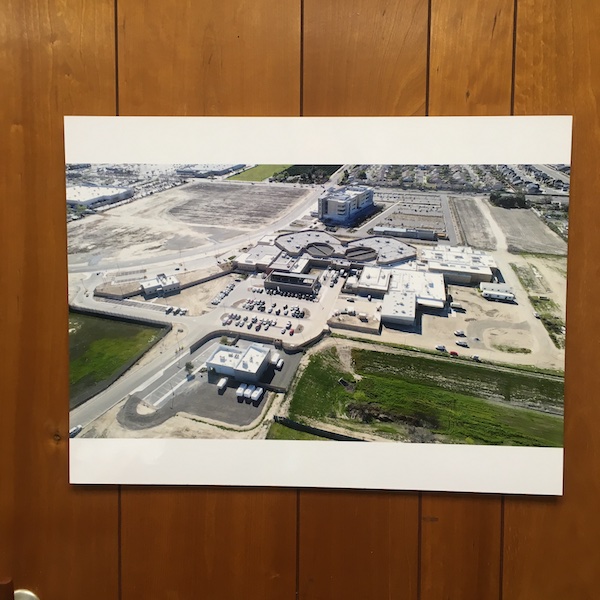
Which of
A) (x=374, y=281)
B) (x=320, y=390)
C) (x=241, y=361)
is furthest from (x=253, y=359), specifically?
(x=374, y=281)

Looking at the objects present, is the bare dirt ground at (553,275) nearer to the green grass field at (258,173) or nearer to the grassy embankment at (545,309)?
the grassy embankment at (545,309)

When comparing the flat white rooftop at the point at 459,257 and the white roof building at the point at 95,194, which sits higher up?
the white roof building at the point at 95,194

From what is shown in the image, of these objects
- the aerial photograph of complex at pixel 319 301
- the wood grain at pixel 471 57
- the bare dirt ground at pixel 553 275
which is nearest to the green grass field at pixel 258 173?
the aerial photograph of complex at pixel 319 301

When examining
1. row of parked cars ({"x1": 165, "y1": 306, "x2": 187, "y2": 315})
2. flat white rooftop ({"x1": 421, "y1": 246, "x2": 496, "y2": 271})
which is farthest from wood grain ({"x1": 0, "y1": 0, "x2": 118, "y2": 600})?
flat white rooftop ({"x1": 421, "y1": 246, "x2": 496, "y2": 271})

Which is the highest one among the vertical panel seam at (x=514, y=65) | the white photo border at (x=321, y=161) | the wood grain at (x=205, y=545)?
the vertical panel seam at (x=514, y=65)

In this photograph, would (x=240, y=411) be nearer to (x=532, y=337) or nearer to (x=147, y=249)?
(x=147, y=249)

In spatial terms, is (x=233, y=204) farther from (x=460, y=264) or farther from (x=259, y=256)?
(x=460, y=264)

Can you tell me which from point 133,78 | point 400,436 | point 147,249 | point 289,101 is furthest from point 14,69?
point 400,436
